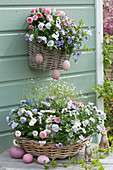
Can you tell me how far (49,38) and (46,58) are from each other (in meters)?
0.16

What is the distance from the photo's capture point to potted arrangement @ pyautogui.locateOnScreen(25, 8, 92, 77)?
2141 millimetres

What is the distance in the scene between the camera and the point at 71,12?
254cm

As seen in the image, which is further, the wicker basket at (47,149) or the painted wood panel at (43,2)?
the painted wood panel at (43,2)

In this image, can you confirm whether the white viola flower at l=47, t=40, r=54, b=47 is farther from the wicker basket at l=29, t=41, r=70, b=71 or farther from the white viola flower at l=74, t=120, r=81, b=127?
the white viola flower at l=74, t=120, r=81, b=127

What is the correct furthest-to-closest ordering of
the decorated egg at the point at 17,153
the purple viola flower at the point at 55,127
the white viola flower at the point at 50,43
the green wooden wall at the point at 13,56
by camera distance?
the green wooden wall at the point at 13,56 → the white viola flower at the point at 50,43 → the decorated egg at the point at 17,153 → the purple viola flower at the point at 55,127

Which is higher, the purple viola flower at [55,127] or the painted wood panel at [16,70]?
the painted wood panel at [16,70]

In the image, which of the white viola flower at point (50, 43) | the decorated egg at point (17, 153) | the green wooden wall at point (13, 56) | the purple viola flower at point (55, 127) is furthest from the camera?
the green wooden wall at point (13, 56)

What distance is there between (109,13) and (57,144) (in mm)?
2975

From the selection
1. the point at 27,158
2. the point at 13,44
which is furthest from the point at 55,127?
the point at 13,44

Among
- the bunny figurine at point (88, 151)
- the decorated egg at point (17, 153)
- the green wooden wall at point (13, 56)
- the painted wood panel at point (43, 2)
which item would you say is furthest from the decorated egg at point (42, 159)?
the painted wood panel at point (43, 2)

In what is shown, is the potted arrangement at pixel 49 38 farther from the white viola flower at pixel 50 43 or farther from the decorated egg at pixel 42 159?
the decorated egg at pixel 42 159

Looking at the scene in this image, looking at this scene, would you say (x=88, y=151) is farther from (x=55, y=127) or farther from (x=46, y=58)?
(x=46, y=58)

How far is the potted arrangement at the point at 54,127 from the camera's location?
1.89 metres

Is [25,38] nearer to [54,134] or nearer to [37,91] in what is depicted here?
[37,91]
